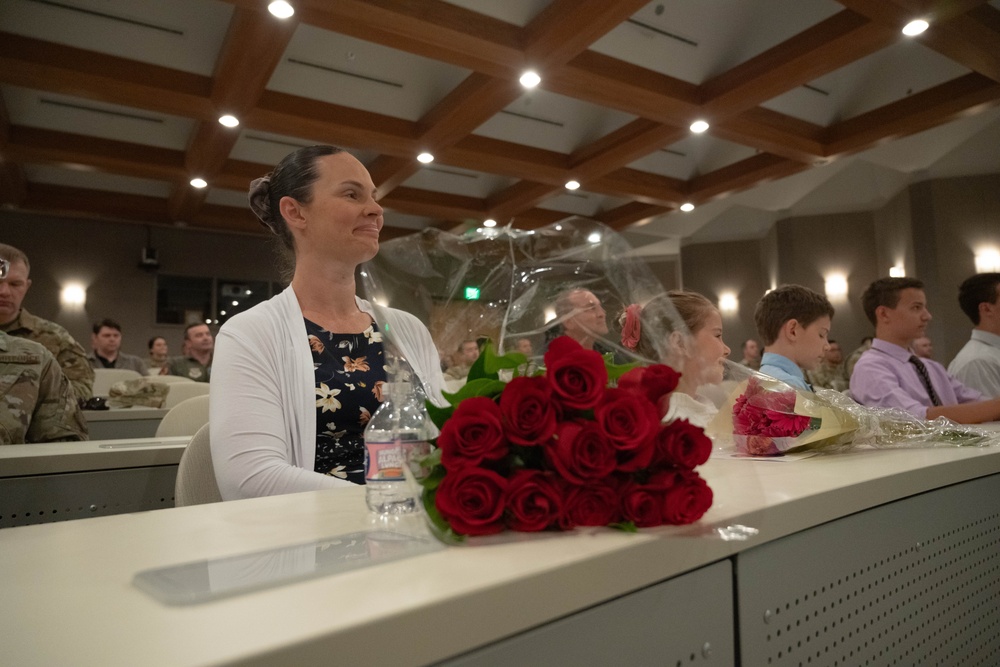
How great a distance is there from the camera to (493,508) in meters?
0.65

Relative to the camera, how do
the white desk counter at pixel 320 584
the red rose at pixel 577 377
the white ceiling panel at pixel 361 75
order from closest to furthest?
the white desk counter at pixel 320 584
the red rose at pixel 577 377
the white ceiling panel at pixel 361 75

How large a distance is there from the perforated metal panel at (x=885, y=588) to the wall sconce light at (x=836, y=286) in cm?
792

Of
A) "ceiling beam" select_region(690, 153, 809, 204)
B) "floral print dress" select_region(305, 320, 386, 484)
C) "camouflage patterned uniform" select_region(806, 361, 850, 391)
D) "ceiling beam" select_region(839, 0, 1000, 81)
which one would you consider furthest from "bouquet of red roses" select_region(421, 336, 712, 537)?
"ceiling beam" select_region(690, 153, 809, 204)

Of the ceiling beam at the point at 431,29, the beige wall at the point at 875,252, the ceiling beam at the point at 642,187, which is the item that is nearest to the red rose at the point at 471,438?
the ceiling beam at the point at 431,29

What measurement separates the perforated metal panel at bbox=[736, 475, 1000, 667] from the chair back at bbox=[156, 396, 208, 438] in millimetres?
2017

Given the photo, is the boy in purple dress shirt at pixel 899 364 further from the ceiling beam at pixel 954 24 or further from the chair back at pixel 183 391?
the chair back at pixel 183 391

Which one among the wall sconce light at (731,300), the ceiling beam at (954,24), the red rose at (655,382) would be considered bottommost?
the red rose at (655,382)

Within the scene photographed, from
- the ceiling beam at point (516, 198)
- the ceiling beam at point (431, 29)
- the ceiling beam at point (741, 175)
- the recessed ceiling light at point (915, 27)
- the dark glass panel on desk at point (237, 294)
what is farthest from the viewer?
the dark glass panel on desk at point (237, 294)

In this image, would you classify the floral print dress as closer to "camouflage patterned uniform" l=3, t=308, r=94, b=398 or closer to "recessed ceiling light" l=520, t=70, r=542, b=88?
"camouflage patterned uniform" l=3, t=308, r=94, b=398

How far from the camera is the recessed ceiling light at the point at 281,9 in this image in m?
4.18

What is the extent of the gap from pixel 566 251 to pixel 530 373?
0.18 metres

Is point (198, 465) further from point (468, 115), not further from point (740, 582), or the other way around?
point (468, 115)

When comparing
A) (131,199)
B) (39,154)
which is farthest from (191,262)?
(39,154)

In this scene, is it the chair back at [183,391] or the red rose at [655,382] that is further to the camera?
the chair back at [183,391]
